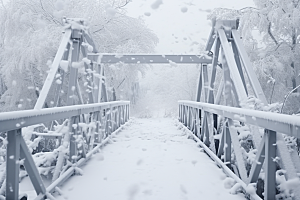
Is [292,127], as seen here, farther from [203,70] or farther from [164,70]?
[164,70]

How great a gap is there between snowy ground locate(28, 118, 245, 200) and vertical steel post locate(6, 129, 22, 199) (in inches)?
29.1

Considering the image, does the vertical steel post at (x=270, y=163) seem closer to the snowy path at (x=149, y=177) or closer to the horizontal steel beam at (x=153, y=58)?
the snowy path at (x=149, y=177)

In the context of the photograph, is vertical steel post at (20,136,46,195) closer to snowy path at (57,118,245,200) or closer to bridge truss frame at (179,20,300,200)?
snowy path at (57,118,245,200)

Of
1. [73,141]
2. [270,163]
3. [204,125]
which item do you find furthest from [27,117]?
[204,125]

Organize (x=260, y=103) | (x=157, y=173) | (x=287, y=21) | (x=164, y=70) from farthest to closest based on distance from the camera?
(x=164, y=70) < (x=287, y=21) < (x=260, y=103) < (x=157, y=173)

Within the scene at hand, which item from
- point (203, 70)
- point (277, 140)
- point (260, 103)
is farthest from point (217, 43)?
point (277, 140)

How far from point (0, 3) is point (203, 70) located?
30.4 feet

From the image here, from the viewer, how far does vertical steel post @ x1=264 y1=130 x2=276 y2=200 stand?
172 centimetres

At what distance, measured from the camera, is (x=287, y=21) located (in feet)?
28.8

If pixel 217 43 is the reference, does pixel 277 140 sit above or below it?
below

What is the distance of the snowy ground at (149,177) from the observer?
241 cm

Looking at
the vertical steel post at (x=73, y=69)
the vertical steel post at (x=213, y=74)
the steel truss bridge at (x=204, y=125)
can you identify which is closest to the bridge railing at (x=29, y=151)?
the steel truss bridge at (x=204, y=125)

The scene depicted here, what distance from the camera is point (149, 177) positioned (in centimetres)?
287

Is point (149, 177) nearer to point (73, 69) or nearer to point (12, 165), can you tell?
point (12, 165)
